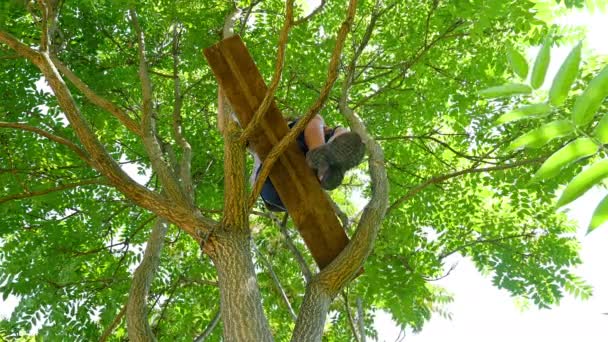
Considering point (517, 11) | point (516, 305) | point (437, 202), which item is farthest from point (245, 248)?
point (516, 305)

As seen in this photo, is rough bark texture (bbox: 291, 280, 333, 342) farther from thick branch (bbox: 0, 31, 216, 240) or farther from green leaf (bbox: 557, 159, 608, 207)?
green leaf (bbox: 557, 159, 608, 207)

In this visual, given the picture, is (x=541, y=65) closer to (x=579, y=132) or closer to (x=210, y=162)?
(x=579, y=132)

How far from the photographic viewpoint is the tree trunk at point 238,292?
9.46 ft

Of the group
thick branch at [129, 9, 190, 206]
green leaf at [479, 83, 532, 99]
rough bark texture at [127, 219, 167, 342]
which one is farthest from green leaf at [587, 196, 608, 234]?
rough bark texture at [127, 219, 167, 342]

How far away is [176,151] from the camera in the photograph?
20.5ft

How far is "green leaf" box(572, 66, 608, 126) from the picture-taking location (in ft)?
2.40

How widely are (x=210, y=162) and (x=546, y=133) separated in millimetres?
5391

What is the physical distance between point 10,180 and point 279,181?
303cm

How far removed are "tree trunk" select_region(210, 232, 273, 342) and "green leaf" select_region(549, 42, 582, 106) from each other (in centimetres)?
233

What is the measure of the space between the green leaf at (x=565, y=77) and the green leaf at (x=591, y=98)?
51 mm

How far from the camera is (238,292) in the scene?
3027mm

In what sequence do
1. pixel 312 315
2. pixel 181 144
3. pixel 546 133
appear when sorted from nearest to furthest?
pixel 546 133
pixel 312 315
pixel 181 144

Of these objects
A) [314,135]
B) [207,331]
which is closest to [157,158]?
[314,135]

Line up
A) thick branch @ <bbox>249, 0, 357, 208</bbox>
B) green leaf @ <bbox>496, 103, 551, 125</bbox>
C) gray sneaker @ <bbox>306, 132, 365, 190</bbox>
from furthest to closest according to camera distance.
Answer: gray sneaker @ <bbox>306, 132, 365, 190</bbox> < thick branch @ <bbox>249, 0, 357, 208</bbox> < green leaf @ <bbox>496, 103, 551, 125</bbox>
